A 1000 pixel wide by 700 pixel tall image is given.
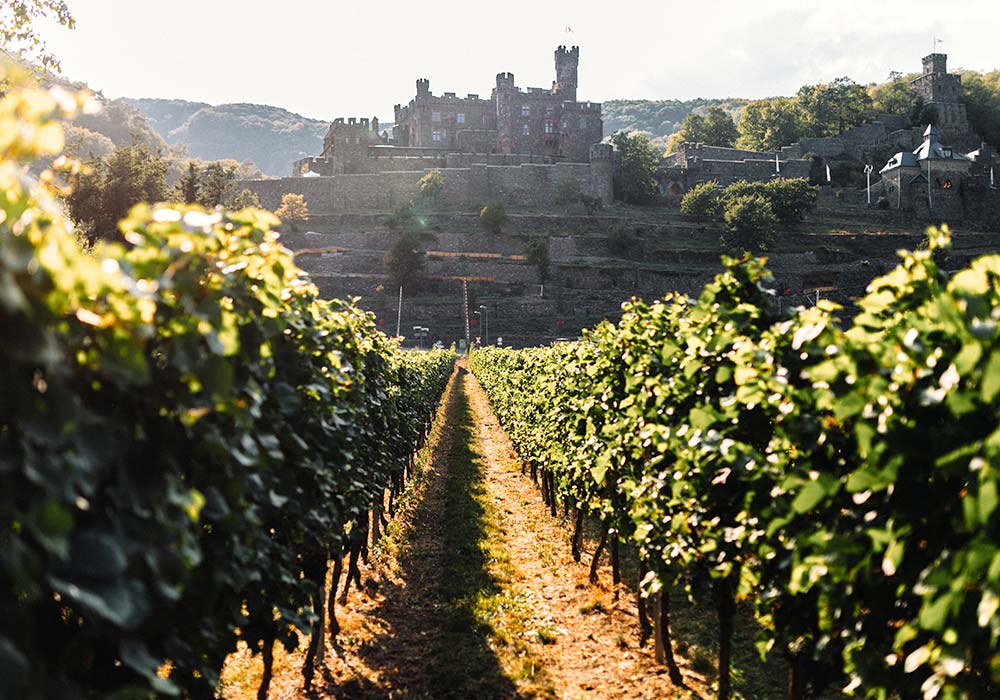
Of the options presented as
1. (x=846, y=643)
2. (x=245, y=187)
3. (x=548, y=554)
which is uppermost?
(x=245, y=187)

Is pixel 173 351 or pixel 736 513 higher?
pixel 173 351

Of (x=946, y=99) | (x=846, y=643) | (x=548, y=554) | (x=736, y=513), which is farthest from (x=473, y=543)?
(x=946, y=99)

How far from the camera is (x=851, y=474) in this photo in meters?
3.29

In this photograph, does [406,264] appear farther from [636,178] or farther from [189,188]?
[636,178]

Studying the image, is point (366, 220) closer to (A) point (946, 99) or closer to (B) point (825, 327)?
(A) point (946, 99)

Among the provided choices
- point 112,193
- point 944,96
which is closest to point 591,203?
point 944,96

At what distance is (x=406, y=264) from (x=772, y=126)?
2243 inches

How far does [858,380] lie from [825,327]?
64 cm

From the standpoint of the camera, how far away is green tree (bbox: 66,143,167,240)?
40250 millimetres

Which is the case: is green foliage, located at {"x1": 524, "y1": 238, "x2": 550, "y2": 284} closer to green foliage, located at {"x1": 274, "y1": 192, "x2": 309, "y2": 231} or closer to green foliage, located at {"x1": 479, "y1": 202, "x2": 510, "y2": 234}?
green foliage, located at {"x1": 479, "y1": 202, "x2": 510, "y2": 234}

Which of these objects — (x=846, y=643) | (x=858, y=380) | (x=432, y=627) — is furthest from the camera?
(x=432, y=627)

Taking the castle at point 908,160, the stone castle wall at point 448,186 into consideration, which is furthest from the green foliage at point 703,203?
the stone castle wall at point 448,186

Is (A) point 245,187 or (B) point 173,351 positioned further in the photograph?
(A) point 245,187

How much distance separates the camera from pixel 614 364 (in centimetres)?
861
